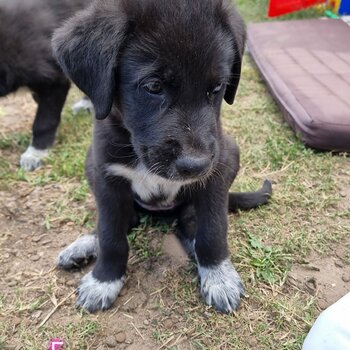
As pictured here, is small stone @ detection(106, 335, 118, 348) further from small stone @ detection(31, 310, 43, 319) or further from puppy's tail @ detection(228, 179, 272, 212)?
puppy's tail @ detection(228, 179, 272, 212)

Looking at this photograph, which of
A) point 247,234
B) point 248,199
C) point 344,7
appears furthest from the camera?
point 344,7

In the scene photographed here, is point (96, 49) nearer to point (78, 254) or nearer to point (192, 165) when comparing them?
point (192, 165)

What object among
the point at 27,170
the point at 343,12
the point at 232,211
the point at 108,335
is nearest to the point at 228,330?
the point at 108,335

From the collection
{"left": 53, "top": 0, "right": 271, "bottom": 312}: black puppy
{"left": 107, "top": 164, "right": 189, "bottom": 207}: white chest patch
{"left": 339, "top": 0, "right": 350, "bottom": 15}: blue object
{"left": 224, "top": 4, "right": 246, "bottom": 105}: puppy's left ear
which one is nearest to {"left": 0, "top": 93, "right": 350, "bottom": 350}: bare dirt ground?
{"left": 53, "top": 0, "right": 271, "bottom": 312}: black puppy

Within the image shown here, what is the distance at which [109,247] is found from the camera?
2.50 meters

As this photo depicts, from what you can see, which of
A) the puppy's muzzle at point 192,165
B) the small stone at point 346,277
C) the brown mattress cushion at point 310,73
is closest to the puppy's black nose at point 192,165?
the puppy's muzzle at point 192,165

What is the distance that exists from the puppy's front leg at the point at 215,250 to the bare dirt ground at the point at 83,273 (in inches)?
3.4

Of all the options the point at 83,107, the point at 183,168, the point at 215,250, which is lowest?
Result: the point at 83,107

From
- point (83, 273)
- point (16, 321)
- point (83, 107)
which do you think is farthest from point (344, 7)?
point (16, 321)

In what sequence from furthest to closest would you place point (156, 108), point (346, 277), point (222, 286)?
point (346, 277)
point (222, 286)
point (156, 108)

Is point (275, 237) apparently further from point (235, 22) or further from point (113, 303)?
point (235, 22)

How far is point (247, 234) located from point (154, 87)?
1.21 meters

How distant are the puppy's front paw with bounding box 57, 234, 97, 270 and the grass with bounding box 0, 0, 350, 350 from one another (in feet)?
0.35

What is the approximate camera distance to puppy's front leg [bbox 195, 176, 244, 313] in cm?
244
